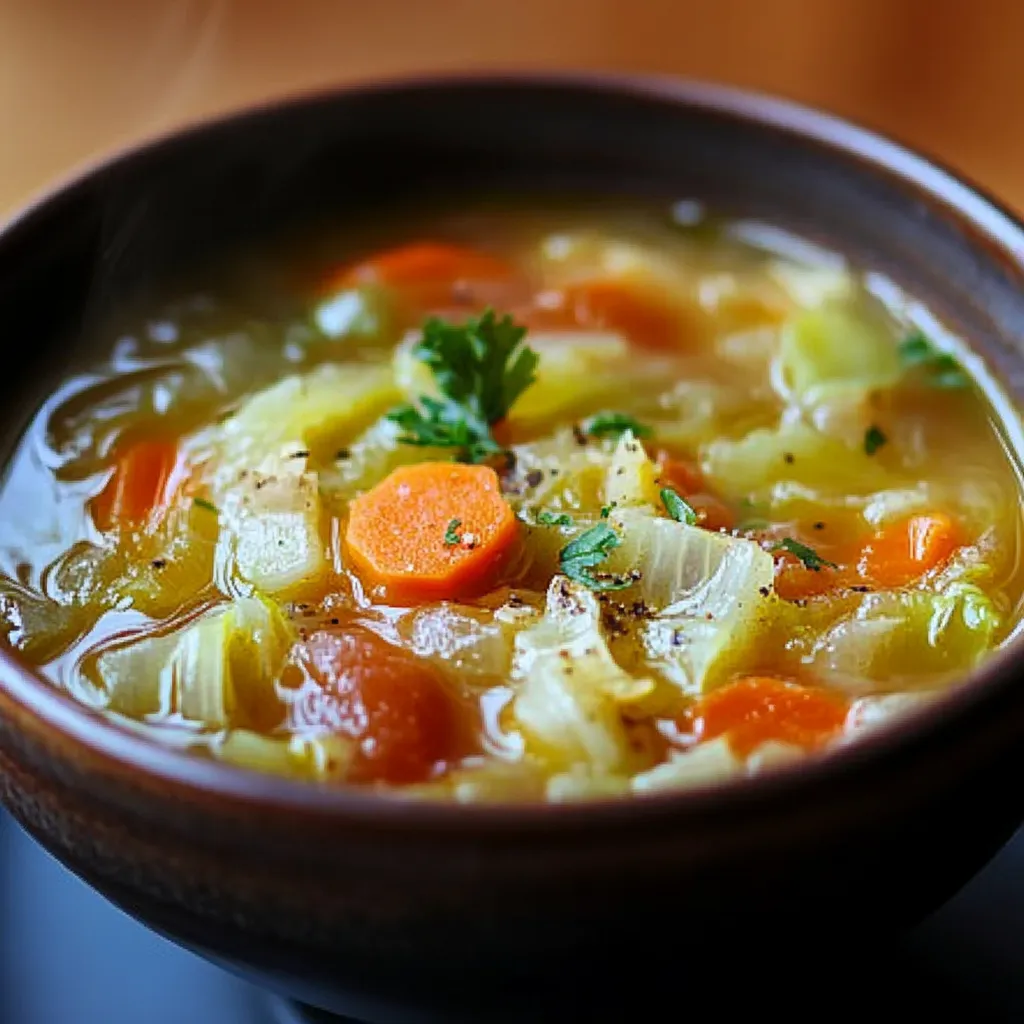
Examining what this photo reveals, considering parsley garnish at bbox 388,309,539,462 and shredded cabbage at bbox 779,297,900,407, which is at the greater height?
shredded cabbage at bbox 779,297,900,407

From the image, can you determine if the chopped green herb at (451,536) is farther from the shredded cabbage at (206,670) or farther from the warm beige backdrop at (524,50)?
the warm beige backdrop at (524,50)

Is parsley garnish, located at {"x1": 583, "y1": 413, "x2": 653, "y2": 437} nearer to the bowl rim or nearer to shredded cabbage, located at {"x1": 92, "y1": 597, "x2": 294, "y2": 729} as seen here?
shredded cabbage, located at {"x1": 92, "y1": 597, "x2": 294, "y2": 729}

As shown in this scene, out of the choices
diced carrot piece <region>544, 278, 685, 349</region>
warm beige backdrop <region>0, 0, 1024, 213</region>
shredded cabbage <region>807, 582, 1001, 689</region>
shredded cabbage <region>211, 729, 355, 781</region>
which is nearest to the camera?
shredded cabbage <region>211, 729, 355, 781</region>

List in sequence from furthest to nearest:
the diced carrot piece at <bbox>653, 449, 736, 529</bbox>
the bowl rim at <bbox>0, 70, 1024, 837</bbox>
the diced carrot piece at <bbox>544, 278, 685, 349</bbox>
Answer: the diced carrot piece at <bbox>544, 278, 685, 349</bbox> → the diced carrot piece at <bbox>653, 449, 736, 529</bbox> → the bowl rim at <bbox>0, 70, 1024, 837</bbox>

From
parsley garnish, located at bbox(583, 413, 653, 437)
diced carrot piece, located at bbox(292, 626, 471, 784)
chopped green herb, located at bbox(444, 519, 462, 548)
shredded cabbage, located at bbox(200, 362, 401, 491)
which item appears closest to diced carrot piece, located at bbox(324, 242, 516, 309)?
shredded cabbage, located at bbox(200, 362, 401, 491)

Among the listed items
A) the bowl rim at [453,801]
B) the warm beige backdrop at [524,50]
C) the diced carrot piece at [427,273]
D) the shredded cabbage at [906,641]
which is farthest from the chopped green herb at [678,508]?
the warm beige backdrop at [524,50]

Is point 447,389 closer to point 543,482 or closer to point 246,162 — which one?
point 543,482

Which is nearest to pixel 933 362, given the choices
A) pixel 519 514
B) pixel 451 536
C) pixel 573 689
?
pixel 519 514
